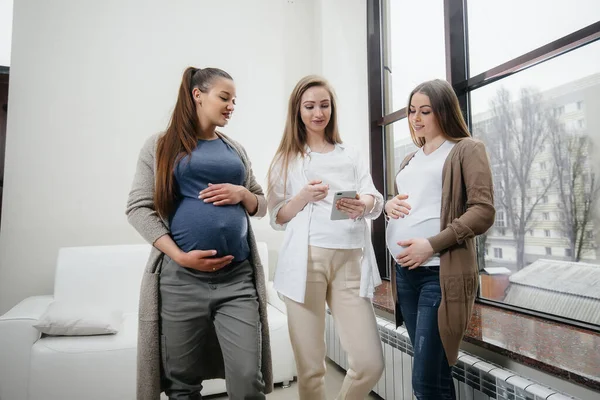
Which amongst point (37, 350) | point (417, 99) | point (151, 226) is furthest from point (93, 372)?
point (417, 99)

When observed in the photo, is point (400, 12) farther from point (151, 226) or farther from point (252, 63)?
point (151, 226)

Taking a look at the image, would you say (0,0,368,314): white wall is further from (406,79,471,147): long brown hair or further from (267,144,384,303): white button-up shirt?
(406,79,471,147): long brown hair

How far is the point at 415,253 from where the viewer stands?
119cm

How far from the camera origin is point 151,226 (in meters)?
1.17

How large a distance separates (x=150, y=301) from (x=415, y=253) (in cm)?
87

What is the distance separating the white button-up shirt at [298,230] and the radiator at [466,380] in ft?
1.73

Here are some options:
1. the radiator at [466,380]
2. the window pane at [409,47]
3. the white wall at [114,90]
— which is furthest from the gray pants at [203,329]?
the window pane at [409,47]

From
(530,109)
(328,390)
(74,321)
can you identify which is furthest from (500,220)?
(74,321)

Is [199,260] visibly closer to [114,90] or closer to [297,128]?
[297,128]

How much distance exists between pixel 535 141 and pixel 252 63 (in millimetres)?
2317

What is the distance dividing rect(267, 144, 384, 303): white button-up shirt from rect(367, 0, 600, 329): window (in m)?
0.92

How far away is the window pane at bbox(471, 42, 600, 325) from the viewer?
63.5 inches

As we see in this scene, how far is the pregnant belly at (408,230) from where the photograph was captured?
4.14 ft

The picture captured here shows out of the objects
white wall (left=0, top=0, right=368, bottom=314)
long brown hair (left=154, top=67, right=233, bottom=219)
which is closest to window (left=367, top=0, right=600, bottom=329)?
white wall (left=0, top=0, right=368, bottom=314)
